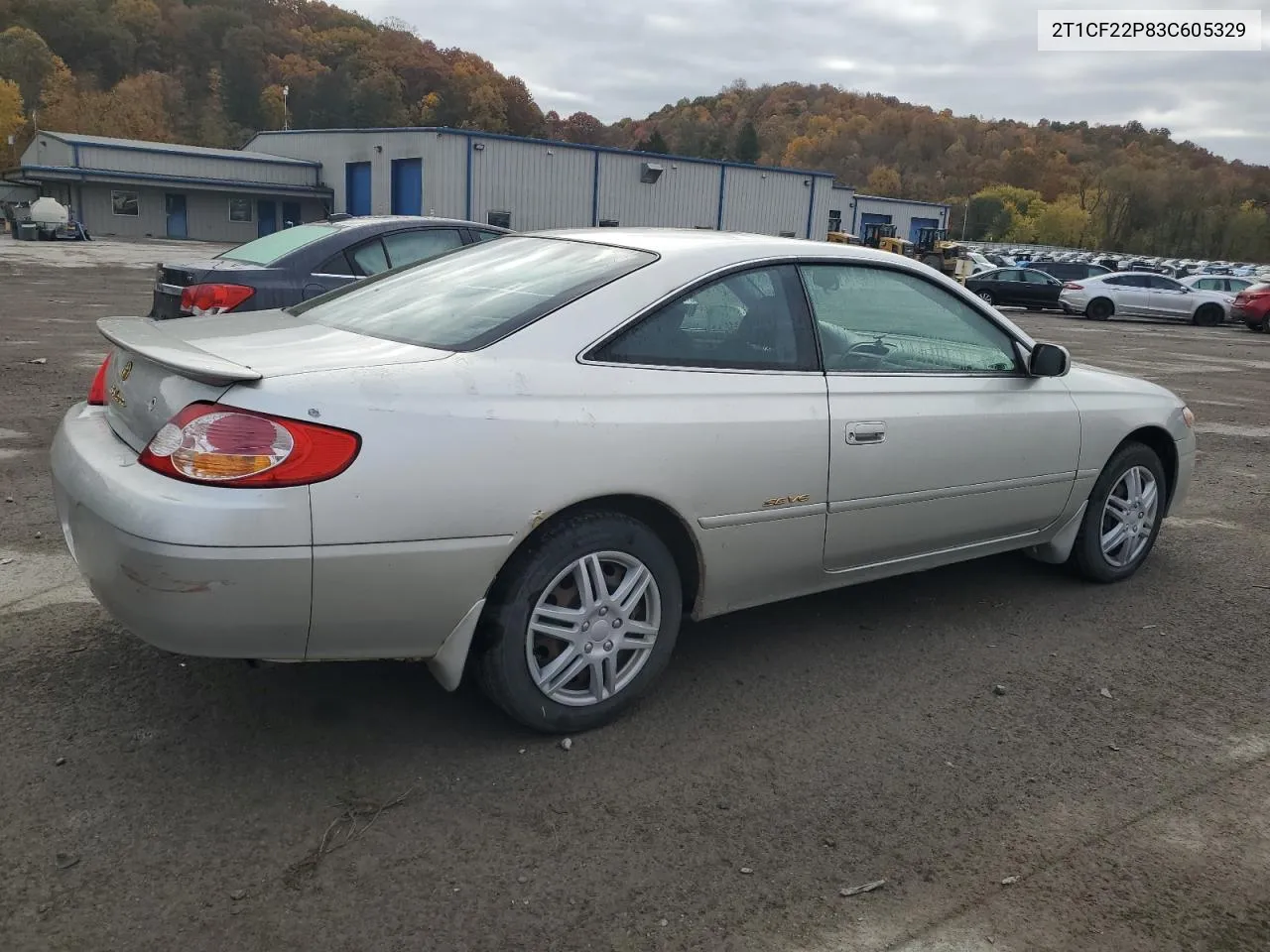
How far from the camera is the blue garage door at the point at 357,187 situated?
144ft

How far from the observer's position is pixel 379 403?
2736mm

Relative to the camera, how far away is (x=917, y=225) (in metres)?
64.1

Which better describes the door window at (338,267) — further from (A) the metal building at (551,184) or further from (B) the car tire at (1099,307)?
(A) the metal building at (551,184)

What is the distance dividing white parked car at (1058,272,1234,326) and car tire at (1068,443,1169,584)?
26.5 meters

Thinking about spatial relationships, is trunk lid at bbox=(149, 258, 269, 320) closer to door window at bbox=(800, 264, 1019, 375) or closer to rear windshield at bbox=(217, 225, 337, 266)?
rear windshield at bbox=(217, 225, 337, 266)

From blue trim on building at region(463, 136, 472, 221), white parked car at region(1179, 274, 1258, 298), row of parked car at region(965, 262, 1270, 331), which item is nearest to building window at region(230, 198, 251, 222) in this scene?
blue trim on building at region(463, 136, 472, 221)

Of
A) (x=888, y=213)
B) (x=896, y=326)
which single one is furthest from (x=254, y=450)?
(x=888, y=213)

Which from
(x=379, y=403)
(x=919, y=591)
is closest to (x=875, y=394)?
(x=919, y=591)

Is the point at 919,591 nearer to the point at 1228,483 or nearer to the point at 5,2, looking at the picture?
the point at 1228,483

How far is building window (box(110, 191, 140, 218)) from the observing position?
4994 centimetres

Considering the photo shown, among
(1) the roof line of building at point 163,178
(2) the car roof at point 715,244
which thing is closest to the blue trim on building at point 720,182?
(1) the roof line of building at point 163,178

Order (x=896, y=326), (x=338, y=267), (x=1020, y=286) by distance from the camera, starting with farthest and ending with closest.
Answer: (x=1020, y=286) < (x=338, y=267) < (x=896, y=326)

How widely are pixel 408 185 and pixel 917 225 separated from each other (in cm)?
3663

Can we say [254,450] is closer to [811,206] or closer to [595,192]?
[595,192]
